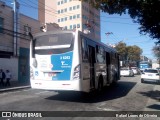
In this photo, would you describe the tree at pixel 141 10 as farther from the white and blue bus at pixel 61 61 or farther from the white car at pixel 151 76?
the white car at pixel 151 76

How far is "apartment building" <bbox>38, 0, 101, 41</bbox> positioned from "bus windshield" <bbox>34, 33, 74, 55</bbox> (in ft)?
211

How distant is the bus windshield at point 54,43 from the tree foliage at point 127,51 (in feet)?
213

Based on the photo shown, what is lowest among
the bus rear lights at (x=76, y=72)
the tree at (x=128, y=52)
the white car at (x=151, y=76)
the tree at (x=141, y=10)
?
the white car at (x=151, y=76)

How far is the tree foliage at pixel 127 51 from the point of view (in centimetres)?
7812

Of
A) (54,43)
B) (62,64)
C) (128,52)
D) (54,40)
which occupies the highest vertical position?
(128,52)

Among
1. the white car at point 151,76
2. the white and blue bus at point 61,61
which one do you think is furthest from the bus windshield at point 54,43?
the white car at point 151,76

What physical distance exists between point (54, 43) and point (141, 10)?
177 inches

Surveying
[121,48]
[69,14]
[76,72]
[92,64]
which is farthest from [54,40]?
[69,14]

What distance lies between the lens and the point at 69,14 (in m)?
82.7

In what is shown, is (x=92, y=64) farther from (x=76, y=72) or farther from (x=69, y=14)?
(x=69, y=14)

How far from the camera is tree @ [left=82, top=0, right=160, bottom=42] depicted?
10.8 metres

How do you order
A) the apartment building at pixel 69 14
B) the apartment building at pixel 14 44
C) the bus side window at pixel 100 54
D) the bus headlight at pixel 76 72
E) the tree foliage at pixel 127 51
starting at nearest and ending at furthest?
the bus headlight at pixel 76 72
the bus side window at pixel 100 54
the apartment building at pixel 14 44
the tree foliage at pixel 127 51
the apartment building at pixel 69 14

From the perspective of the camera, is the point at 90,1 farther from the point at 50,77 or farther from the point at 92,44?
the point at 50,77

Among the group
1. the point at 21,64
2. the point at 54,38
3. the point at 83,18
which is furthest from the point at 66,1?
the point at 54,38
